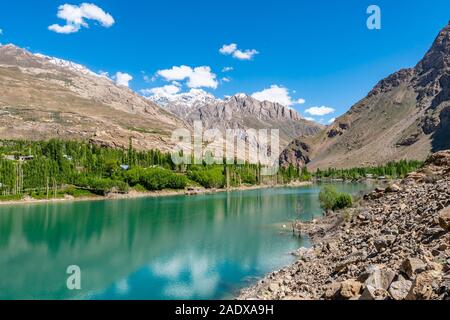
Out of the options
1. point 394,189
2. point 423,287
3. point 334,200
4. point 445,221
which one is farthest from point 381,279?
point 334,200

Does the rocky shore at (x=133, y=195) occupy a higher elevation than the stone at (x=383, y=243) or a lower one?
lower

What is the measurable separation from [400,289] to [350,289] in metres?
2.94

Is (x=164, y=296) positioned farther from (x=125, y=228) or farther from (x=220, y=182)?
(x=220, y=182)

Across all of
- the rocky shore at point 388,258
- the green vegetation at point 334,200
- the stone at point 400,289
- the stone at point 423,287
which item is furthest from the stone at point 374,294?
the green vegetation at point 334,200

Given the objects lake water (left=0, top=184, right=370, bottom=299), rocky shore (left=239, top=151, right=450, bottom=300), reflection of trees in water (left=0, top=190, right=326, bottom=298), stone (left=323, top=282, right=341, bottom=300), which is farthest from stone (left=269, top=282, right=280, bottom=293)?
reflection of trees in water (left=0, top=190, right=326, bottom=298)

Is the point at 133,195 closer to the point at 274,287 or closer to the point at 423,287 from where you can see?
the point at 274,287

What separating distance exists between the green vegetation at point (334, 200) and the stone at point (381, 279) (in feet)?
134

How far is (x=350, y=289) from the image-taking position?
16.6 m

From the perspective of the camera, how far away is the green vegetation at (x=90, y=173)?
→ 107062 millimetres

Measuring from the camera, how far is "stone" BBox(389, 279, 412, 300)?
13623 mm

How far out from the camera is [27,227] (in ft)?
201

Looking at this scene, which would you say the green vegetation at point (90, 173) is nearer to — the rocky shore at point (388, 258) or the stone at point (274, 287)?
the rocky shore at point (388, 258)
